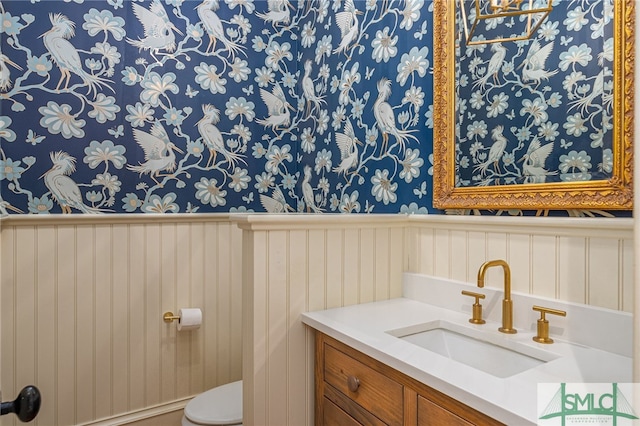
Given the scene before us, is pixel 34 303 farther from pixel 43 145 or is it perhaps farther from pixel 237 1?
pixel 237 1

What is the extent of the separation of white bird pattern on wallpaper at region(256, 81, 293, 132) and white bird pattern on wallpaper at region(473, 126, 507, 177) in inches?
51.9

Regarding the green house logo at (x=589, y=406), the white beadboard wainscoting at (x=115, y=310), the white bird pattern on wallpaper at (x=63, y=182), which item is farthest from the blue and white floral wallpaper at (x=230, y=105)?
the green house logo at (x=589, y=406)

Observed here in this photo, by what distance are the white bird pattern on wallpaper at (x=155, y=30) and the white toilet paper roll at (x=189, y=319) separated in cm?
127

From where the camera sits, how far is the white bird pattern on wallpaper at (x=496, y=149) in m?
1.41

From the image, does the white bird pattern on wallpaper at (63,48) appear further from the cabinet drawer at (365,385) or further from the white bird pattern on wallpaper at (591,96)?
the white bird pattern on wallpaper at (591,96)

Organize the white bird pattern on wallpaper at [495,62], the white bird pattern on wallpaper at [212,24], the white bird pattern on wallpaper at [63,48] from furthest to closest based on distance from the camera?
the white bird pattern on wallpaper at [212,24] → the white bird pattern on wallpaper at [63,48] → the white bird pattern on wallpaper at [495,62]

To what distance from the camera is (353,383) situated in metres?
1.22

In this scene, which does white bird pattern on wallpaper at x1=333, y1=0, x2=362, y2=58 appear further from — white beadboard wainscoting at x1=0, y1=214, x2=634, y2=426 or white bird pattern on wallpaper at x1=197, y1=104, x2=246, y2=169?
white beadboard wainscoting at x1=0, y1=214, x2=634, y2=426

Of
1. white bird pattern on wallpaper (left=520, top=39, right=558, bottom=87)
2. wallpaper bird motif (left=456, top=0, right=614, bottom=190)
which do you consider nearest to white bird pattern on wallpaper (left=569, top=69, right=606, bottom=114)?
wallpaper bird motif (left=456, top=0, right=614, bottom=190)

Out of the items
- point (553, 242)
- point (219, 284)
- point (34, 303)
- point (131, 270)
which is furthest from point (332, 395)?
point (34, 303)

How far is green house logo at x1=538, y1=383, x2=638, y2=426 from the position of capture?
771mm

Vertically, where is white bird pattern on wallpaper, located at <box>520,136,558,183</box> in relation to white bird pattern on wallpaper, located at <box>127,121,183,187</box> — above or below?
below

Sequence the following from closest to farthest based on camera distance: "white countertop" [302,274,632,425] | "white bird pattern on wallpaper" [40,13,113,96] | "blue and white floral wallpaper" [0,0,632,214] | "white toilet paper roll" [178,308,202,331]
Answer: "white countertop" [302,274,632,425] → "blue and white floral wallpaper" [0,0,632,214] → "white bird pattern on wallpaper" [40,13,113,96] → "white toilet paper roll" [178,308,202,331]

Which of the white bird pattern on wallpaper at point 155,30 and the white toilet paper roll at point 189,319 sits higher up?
the white bird pattern on wallpaper at point 155,30
